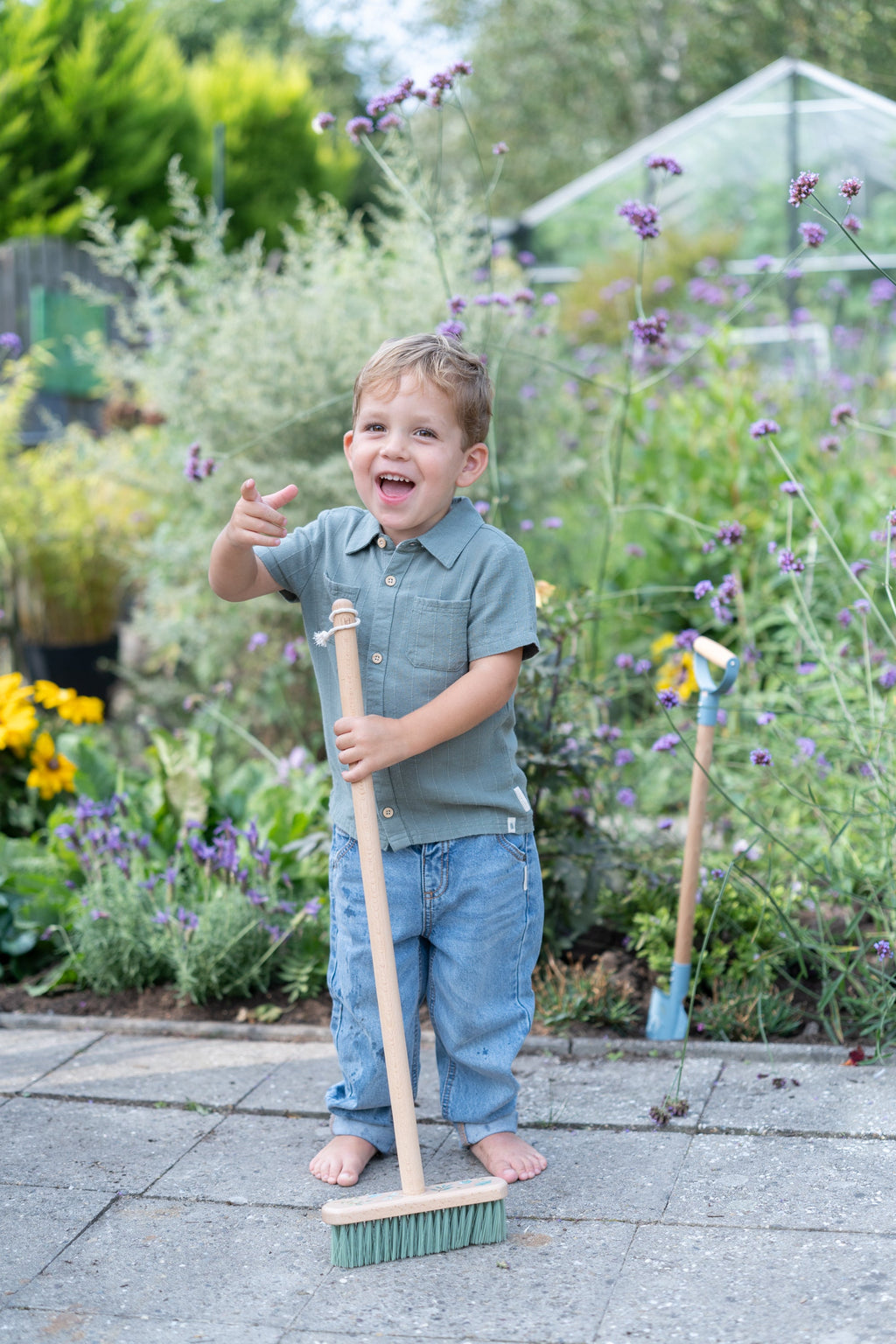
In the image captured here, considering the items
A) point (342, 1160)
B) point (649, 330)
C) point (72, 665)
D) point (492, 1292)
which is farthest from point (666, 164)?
point (72, 665)

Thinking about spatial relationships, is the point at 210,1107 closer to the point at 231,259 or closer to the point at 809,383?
the point at 231,259

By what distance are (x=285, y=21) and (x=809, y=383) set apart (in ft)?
81.4

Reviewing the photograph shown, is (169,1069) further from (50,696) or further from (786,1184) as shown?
A: (50,696)

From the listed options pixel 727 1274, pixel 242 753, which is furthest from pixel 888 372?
pixel 727 1274

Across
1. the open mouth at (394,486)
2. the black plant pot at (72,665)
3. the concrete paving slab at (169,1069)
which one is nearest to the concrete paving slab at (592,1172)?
the concrete paving slab at (169,1069)

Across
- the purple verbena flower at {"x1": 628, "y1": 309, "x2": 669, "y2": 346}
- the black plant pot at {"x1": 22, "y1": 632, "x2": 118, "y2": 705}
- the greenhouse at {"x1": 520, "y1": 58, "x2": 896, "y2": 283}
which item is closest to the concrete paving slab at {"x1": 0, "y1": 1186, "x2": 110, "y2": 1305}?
the purple verbena flower at {"x1": 628, "y1": 309, "x2": 669, "y2": 346}

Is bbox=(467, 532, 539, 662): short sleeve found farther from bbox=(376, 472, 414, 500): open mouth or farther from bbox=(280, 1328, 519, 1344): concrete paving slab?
bbox=(280, 1328, 519, 1344): concrete paving slab

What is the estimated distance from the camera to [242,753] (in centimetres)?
425

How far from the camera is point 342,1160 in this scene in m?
2.11

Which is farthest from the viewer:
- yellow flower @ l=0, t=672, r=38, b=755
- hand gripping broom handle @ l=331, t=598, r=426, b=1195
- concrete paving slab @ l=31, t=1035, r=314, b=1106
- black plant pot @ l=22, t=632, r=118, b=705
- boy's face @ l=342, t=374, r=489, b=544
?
black plant pot @ l=22, t=632, r=118, b=705

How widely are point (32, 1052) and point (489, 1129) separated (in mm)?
1049

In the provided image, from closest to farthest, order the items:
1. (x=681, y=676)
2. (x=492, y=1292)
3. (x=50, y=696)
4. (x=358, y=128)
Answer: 1. (x=492, y=1292)
2. (x=358, y=128)
3. (x=681, y=676)
4. (x=50, y=696)

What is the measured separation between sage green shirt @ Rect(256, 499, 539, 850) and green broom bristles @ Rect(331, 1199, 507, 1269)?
548 millimetres

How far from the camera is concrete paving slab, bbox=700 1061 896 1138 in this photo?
86.4 inches
